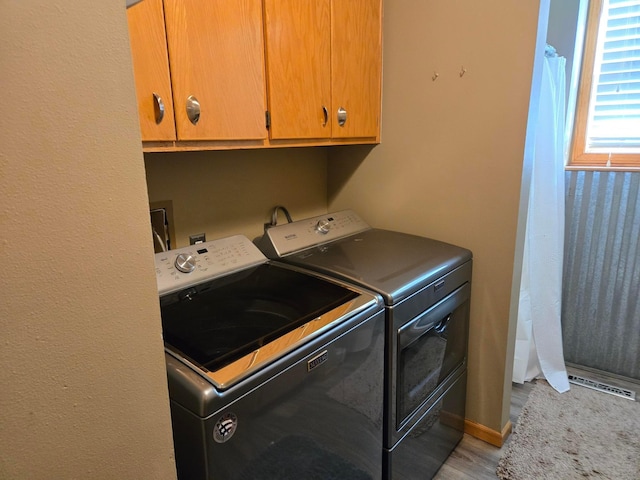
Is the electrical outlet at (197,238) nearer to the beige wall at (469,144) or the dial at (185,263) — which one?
the dial at (185,263)

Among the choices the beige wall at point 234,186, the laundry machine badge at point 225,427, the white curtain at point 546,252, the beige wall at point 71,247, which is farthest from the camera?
the white curtain at point 546,252

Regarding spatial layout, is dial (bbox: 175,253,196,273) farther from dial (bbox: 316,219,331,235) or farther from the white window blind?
the white window blind

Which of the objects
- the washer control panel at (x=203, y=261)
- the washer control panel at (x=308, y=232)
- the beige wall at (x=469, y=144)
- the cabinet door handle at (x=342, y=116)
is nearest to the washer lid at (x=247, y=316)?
the washer control panel at (x=203, y=261)

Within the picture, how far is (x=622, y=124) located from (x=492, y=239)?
1.21m

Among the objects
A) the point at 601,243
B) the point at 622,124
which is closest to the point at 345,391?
the point at 601,243

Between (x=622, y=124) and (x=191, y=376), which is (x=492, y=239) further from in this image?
(x=191, y=376)

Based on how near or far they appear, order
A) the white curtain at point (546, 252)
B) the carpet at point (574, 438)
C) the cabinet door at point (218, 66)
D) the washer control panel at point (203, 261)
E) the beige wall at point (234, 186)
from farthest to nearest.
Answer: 1. the white curtain at point (546, 252)
2. the carpet at point (574, 438)
3. the beige wall at point (234, 186)
4. the washer control panel at point (203, 261)
5. the cabinet door at point (218, 66)

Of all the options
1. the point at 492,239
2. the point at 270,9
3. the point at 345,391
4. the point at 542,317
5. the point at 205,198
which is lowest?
the point at 542,317

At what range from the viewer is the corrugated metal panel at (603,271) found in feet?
7.51

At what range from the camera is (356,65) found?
178cm

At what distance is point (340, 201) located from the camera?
2262mm

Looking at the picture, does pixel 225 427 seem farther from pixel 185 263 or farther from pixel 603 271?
pixel 603 271

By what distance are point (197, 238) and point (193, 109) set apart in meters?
0.62

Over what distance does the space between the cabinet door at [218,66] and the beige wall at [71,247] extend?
0.62 metres
